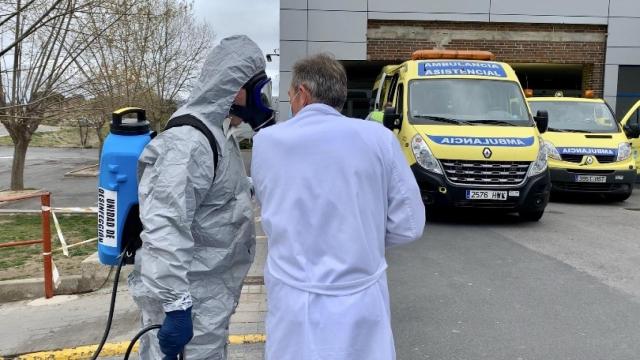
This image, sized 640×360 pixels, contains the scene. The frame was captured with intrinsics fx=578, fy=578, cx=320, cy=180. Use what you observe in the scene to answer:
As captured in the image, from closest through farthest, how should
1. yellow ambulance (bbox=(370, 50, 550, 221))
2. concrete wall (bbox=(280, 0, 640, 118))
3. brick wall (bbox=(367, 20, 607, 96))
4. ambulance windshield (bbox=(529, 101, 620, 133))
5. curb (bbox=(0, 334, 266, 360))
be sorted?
curb (bbox=(0, 334, 266, 360)) < yellow ambulance (bbox=(370, 50, 550, 221)) < ambulance windshield (bbox=(529, 101, 620, 133)) < concrete wall (bbox=(280, 0, 640, 118)) < brick wall (bbox=(367, 20, 607, 96))

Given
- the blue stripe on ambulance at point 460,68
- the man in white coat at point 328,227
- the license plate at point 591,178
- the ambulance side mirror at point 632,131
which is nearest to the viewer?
the man in white coat at point 328,227

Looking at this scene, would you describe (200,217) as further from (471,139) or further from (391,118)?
(391,118)

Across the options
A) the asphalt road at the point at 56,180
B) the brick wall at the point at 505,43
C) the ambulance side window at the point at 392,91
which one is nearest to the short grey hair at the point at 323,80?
the asphalt road at the point at 56,180

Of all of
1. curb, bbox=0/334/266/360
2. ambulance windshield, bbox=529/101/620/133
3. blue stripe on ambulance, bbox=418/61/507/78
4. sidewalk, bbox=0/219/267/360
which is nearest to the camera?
curb, bbox=0/334/266/360

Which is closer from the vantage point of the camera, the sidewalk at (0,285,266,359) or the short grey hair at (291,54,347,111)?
the short grey hair at (291,54,347,111)

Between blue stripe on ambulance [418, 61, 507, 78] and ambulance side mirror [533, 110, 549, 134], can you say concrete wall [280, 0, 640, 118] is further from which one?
ambulance side mirror [533, 110, 549, 134]

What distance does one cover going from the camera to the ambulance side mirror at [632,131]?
11.6m

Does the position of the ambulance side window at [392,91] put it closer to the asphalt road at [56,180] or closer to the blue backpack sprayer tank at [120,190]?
the asphalt road at [56,180]

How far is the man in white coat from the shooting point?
1936mm

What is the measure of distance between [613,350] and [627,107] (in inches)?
598

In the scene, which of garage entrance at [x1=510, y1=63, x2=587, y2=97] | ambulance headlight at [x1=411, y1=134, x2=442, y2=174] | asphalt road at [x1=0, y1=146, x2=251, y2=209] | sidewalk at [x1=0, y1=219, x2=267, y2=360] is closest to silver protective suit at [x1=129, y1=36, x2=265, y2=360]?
sidewalk at [x1=0, y1=219, x2=267, y2=360]

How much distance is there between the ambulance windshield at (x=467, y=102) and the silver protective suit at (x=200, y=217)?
6.43m

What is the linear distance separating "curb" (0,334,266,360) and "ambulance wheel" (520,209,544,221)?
544 centimetres

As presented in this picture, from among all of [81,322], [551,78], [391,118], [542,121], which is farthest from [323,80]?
[551,78]
